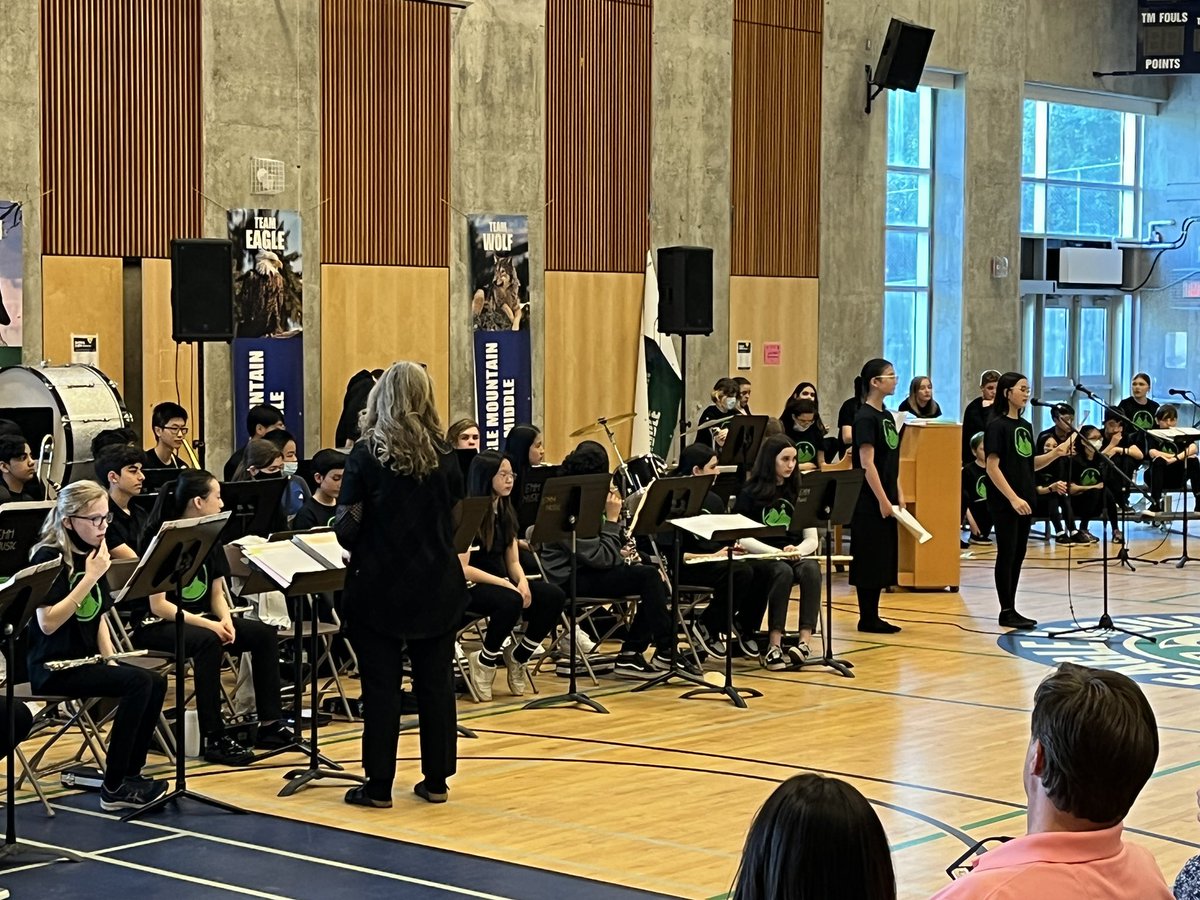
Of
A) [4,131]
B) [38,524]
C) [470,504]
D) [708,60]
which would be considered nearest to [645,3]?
[708,60]

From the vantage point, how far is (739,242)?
1777cm

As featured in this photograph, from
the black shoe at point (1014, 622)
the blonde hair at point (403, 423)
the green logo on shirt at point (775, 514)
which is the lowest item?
the black shoe at point (1014, 622)

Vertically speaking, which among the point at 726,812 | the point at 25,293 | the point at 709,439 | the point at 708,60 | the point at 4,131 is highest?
A: the point at 708,60

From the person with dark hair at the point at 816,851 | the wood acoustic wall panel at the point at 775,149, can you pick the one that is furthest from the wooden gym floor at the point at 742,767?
the wood acoustic wall panel at the point at 775,149

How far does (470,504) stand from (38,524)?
7.08 ft

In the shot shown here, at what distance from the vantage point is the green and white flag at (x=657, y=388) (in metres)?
16.3

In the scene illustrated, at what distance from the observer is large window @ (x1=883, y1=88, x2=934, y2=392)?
20422 millimetres

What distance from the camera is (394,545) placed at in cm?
706

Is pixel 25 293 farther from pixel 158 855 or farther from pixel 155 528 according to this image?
pixel 158 855

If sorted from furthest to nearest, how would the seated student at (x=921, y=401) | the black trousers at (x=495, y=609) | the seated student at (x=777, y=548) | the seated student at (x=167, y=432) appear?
the seated student at (x=921, y=401) → the seated student at (x=167, y=432) → the seated student at (x=777, y=548) → the black trousers at (x=495, y=609)

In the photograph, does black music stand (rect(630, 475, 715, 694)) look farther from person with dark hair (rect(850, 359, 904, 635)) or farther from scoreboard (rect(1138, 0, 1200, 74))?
scoreboard (rect(1138, 0, 1200, 74))

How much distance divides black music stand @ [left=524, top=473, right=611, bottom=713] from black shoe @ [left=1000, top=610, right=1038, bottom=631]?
3729mm

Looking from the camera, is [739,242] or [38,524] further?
[739,242]

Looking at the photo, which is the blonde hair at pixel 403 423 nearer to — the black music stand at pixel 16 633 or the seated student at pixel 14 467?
the black music stand at pixel 16 633
